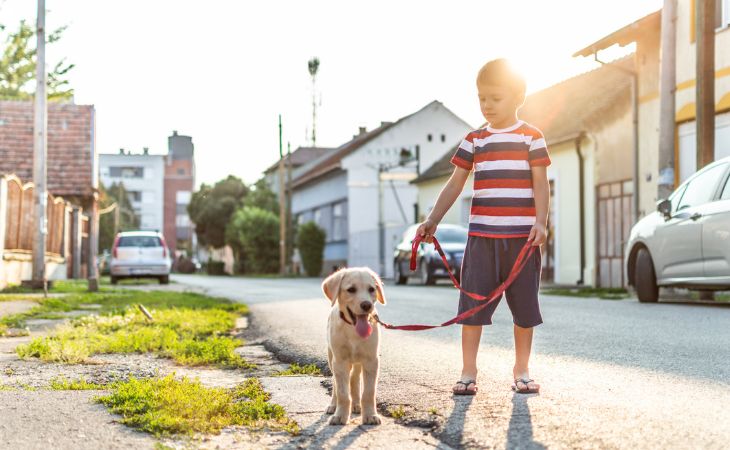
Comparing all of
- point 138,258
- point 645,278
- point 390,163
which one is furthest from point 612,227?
point 390,163

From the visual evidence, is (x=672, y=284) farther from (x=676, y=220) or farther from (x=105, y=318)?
(x=105, y=318)

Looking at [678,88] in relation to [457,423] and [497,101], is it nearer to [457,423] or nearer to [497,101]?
[497,101]

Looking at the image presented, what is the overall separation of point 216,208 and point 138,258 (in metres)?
42.9

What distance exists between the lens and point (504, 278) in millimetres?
5023

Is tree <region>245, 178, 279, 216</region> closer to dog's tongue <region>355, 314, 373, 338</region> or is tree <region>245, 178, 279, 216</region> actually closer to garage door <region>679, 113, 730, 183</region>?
garage door <region>679, 113, 730, 183</region>

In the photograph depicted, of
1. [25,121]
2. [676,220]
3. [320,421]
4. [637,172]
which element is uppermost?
[25,121]

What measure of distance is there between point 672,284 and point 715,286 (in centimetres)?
93

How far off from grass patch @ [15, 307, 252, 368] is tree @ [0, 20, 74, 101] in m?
18.0

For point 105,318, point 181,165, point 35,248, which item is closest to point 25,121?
point 35,248

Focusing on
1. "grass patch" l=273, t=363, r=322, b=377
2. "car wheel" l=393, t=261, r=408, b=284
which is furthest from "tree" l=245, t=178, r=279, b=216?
"grass patch" l=273, t=363, r=322, b=377

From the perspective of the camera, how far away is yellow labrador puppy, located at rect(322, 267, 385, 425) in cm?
423

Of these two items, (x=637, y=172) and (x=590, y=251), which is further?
(x=590, y=251)

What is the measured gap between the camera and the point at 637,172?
2073 cm

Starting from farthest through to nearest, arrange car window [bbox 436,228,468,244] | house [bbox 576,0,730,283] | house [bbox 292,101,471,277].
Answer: house [bbox 292,101,471,277] < car window [bbox 436,228,468,244] < house [bbox 576,0,730,283]
